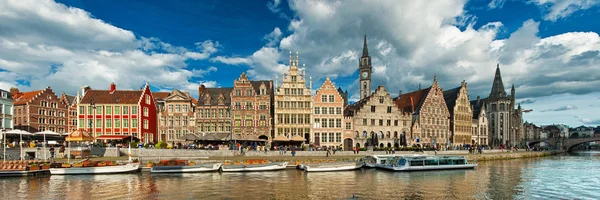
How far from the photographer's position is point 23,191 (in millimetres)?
29250

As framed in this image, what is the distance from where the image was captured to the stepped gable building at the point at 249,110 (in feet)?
207

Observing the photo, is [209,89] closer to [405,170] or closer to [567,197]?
[405,170]

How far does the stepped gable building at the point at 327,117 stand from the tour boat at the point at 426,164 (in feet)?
62.6

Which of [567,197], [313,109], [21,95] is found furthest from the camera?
[21,95]

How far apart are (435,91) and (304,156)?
37.3 meters

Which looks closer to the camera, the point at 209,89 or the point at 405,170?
the point at 405,170

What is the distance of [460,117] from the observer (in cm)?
8081

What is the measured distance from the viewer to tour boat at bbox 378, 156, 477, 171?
43688 mm

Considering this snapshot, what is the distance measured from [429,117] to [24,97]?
76.8 metres

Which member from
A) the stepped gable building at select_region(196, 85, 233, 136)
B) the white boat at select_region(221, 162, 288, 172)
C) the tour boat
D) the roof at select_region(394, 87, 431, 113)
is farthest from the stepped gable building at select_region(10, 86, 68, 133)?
the roof at select_region(394, 87, 431, 113)

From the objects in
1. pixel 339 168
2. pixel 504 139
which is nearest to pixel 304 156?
pixel 339 168

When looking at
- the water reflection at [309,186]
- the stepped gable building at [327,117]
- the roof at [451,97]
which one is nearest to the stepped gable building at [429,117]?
the roof at [451,97]

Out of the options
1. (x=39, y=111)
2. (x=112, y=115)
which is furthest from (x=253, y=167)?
(x=39, y=111)

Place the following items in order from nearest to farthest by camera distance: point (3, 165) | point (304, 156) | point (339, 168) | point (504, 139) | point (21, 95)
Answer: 1. point (3, 165)
2. point (339, 168)
3. point (304, 156)
4. point (21, 95)
5. point (504, 139)
